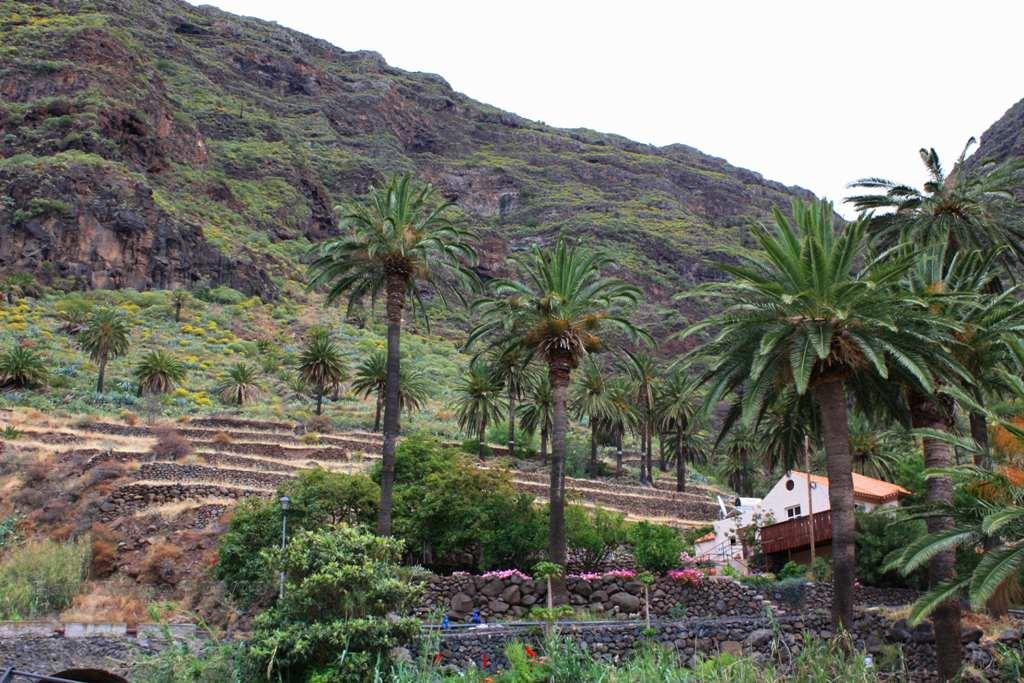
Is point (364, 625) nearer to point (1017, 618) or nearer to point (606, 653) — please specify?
point (606, 653)

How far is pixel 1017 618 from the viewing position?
78.0ft

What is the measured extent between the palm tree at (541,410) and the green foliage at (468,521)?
75.2 ft

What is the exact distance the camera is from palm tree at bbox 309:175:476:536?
2972 cm

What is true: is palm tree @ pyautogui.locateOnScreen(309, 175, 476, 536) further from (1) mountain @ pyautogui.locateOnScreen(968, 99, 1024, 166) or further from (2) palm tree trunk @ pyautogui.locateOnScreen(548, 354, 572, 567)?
(1) mountain @ pyautogui.locateOnScreen(968, 99, 1024, 166)

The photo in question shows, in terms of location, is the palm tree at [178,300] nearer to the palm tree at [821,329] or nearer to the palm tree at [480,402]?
the palm tree at [480,402]

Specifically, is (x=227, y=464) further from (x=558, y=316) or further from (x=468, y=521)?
(x=558, y=316)

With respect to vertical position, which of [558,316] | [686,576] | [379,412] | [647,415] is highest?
[558,316]

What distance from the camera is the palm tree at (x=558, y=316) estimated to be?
30.5 metres

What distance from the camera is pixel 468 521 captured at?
105 ft

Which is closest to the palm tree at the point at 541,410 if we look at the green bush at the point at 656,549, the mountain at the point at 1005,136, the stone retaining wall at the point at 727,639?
the green bush at the point at 656,549

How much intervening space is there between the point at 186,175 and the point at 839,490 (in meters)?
114

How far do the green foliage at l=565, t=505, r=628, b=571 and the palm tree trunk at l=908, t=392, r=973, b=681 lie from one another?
41.8 feet

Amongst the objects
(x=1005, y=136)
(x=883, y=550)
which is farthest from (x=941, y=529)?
(x=1005, y=136)

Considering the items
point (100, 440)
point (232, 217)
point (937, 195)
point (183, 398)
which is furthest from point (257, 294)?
point (937, 195)
